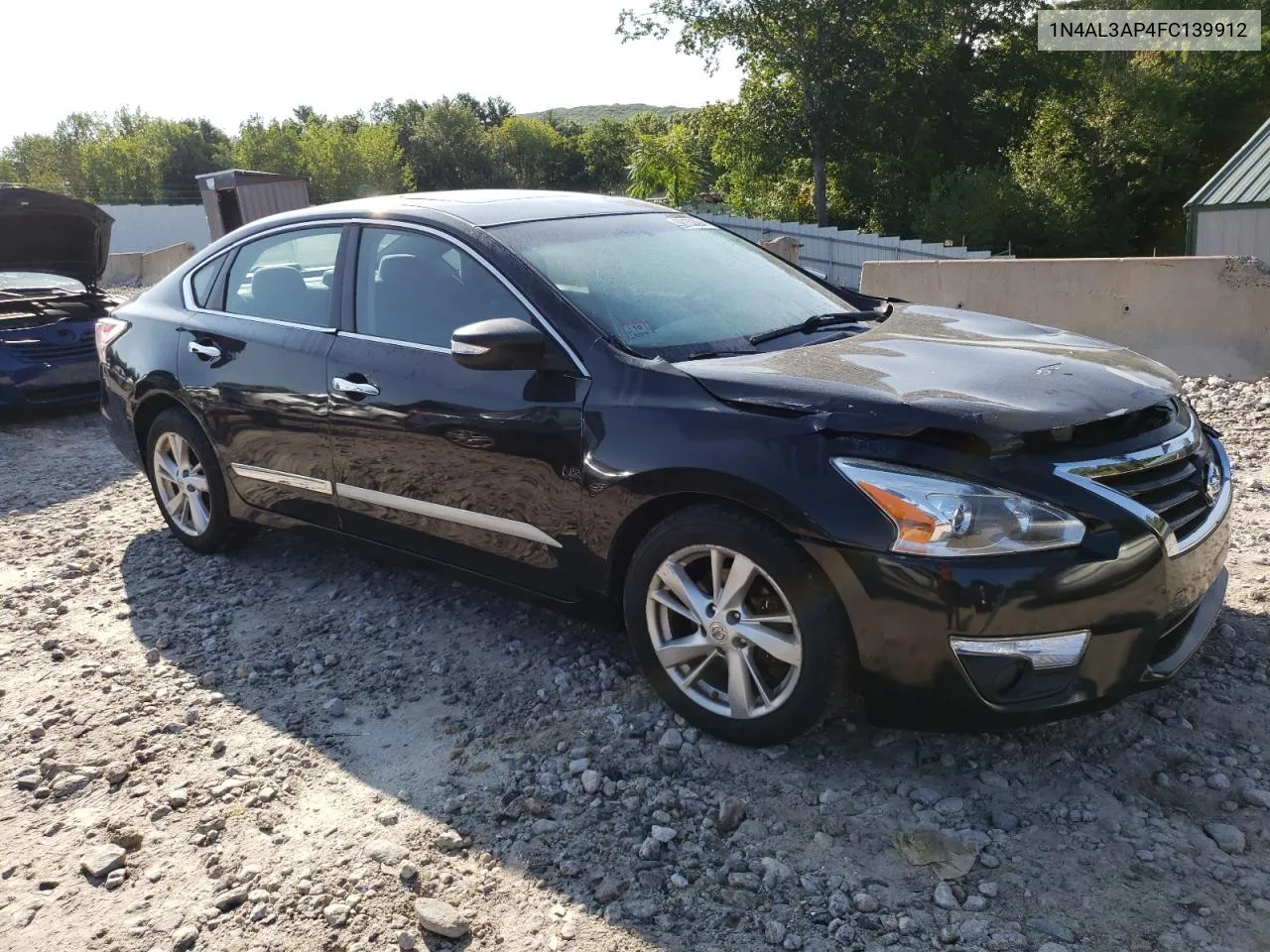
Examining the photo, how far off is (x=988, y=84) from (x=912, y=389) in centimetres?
3385

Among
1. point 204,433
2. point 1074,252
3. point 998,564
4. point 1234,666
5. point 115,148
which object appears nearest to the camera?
point 998,564

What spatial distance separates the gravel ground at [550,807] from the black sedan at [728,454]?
0.98ft

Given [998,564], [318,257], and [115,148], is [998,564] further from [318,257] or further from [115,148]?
[115,148]

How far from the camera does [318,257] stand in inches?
162

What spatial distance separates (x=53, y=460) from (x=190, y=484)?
3375 mm

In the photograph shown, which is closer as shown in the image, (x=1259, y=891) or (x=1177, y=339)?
(x=1259, y=891)

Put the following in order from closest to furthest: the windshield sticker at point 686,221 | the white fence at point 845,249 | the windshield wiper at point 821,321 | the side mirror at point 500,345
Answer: the side mirror at point 500,345, the windshield wiper at point 821,321, the windshield sticker at point 686,221, the white fence at point 845,249

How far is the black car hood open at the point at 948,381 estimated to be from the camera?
2.62 meters

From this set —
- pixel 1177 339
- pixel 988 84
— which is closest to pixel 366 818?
pixel 1177 339

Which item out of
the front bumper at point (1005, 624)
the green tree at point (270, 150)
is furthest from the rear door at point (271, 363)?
the green tree at point (270, 150)

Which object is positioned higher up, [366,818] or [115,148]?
[115,148]

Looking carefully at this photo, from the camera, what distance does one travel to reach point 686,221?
4.28m

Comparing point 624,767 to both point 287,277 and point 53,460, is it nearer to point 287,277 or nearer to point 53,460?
point 287,277

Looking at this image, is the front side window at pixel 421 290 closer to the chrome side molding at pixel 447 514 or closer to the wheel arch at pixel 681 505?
the chrome side molding at pixel 447 514
